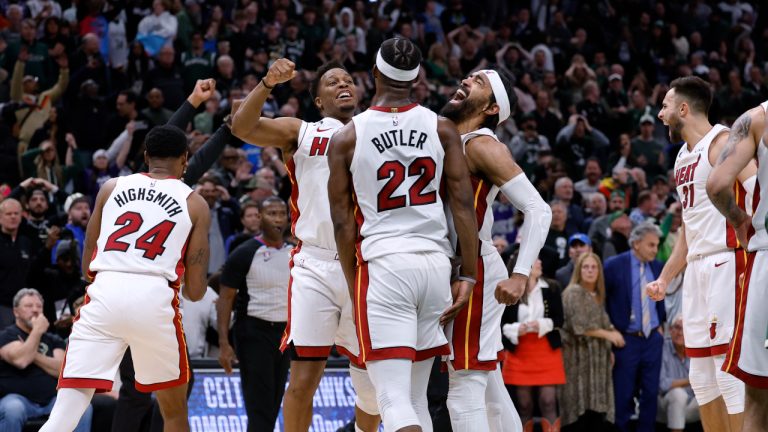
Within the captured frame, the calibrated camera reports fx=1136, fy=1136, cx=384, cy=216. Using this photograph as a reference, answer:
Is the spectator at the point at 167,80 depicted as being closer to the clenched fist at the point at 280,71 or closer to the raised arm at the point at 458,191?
the clenched fist at the point at 280,71

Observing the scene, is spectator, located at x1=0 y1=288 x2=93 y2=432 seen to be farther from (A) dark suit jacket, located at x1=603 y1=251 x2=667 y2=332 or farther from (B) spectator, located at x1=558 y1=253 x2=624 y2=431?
(A) dark suit jacket, located at x1=603 y1=251 x2=667 y2=332

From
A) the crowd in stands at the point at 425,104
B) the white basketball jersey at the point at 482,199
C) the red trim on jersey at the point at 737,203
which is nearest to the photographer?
the white basketball jersey at the point at 482,199

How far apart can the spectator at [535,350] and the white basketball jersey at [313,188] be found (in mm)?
4795

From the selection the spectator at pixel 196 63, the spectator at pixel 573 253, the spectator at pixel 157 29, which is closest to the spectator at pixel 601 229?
the spectator at pixel 573 253

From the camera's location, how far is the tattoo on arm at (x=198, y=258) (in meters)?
7.07

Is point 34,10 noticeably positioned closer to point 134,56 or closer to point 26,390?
point 134,56

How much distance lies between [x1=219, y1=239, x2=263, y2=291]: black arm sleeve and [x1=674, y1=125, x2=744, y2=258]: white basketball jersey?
3695 millimetres

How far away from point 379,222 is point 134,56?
39.6 ft

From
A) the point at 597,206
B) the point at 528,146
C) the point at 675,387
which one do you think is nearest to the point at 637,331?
the point at 675,387

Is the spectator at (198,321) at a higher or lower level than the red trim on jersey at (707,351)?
lower

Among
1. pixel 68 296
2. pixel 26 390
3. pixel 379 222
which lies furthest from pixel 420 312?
pixel 68 296

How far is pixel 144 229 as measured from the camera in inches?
270

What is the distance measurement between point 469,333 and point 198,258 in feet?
6.15

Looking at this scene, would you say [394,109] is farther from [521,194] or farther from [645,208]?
[645,208]
